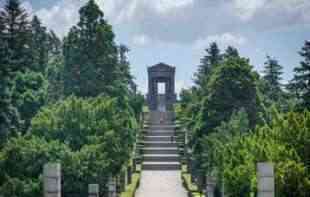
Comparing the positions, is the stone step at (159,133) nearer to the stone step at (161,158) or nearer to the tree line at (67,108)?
the tree line at (67,108)

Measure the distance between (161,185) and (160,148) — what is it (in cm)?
1710

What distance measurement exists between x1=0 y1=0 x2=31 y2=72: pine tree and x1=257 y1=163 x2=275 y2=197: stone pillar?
34148 millimetres

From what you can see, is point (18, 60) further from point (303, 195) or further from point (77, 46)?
point (303, 195)

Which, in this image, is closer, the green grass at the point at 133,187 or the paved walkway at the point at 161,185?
the green grass at the point at 133,187

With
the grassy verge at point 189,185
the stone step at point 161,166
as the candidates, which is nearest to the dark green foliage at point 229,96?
the grassy verge at point 189,185

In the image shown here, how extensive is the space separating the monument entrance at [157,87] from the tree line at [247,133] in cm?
3333

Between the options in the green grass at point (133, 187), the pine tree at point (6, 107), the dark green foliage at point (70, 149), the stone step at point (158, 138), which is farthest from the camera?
the stone step at point (158, 138)

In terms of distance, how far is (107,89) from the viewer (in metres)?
49.9

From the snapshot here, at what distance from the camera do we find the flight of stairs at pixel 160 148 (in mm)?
58375

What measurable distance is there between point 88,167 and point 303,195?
11.5 metres

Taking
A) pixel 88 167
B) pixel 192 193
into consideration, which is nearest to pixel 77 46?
pixel 192 193

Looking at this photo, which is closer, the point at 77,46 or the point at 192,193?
the point at 192,193

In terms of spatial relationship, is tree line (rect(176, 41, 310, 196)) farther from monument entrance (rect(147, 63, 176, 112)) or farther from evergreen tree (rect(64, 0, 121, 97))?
monument entrance (rect(147, 63, 176, 112))

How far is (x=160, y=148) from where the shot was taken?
65688 millimetres
